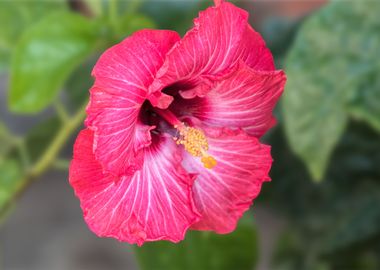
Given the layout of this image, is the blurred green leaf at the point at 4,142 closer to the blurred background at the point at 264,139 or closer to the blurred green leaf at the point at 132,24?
the blurred background at the point at 264,139

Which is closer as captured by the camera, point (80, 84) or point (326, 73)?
point (326, 73)

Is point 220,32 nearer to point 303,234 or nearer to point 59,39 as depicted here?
point 59,39

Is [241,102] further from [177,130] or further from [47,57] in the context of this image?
[47,57]

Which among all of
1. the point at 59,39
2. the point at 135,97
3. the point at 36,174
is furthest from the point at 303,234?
the point at 135,97

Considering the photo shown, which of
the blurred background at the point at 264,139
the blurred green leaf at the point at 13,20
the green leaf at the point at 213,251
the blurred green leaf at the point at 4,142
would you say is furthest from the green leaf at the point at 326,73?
the blurred green leaf at the point at 4,142

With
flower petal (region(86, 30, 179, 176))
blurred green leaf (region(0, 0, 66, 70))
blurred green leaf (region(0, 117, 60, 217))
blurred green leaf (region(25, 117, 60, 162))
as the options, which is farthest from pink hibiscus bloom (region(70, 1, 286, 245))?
blurred green leaf (region(25, 117, 60, 162))

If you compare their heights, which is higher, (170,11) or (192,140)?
(192,140)

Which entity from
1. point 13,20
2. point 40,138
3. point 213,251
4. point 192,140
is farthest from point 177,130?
point 40,138
